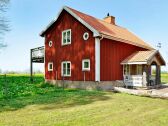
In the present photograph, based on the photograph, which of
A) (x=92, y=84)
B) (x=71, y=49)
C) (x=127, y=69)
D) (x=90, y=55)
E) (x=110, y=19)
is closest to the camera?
(x=92, y=84)

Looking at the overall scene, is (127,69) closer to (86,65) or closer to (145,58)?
(145,58)

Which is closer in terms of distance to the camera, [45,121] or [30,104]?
[45,121]

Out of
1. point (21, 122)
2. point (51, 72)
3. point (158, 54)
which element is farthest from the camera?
point (51, 72)

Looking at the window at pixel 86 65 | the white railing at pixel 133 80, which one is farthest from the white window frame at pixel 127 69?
the window at pixel 86 65

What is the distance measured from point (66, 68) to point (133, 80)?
6735 mm

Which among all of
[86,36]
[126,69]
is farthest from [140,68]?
[86,36]

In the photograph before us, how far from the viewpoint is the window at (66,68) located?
22831 millimetres

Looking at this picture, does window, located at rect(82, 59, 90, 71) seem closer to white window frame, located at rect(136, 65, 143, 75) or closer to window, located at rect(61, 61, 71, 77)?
window, located at rect(61, 61, 71, 77)

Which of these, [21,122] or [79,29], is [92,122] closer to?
[21,122]

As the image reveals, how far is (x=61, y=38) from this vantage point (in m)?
23.9

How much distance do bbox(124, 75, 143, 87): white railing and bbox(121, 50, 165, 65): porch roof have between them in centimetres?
140

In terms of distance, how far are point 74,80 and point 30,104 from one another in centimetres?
1001

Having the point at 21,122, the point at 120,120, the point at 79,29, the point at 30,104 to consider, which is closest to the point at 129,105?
the point at 120,120

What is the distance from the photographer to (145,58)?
21.1 m
